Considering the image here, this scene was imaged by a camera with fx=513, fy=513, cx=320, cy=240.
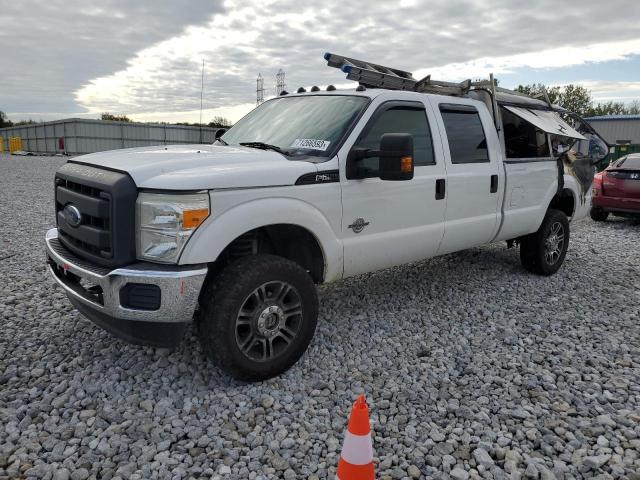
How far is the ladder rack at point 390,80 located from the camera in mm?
4516

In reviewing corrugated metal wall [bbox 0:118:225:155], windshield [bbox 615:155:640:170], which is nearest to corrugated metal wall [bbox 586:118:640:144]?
windshield [bbox 615:155:640:170]

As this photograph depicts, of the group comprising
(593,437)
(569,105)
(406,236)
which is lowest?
(593,437)

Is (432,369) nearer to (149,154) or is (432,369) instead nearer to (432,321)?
(432,321)

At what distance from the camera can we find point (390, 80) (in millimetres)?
4746

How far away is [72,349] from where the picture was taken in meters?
3.84

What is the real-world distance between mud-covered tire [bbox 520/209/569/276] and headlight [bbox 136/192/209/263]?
14.4 ft

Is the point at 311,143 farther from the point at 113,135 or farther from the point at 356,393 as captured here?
the point at 113,135

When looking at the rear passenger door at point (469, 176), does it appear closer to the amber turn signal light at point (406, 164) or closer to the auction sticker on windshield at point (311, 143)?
the amber turn signal light at point (406, 164)

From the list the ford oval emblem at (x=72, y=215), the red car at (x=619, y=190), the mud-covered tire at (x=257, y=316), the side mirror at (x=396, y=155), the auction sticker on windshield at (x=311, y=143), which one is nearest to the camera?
the mud-covered tire at (x=257, y=316)

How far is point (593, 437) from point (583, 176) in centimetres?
449

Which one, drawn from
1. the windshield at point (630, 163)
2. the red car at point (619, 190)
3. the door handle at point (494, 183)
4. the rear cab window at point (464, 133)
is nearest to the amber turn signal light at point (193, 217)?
the rear cab window at point (464, 133)

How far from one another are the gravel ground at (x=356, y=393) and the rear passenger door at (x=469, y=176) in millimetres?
740

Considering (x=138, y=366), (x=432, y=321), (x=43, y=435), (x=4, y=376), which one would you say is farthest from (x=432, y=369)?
(x=4, y=376)

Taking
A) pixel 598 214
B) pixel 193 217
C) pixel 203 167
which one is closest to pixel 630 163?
pixel 598 214
